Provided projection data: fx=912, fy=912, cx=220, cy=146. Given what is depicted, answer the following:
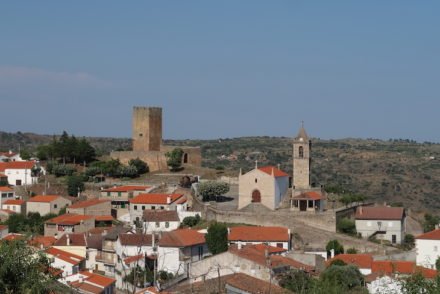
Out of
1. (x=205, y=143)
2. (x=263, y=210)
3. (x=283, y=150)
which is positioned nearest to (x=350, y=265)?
(x=263, y=210)

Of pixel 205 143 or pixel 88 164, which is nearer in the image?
pixel 88 164

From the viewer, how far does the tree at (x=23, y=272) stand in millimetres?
15477

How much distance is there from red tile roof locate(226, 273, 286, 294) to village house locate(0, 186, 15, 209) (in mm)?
25434

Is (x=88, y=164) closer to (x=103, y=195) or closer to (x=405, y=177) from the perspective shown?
(x=103, y=195)

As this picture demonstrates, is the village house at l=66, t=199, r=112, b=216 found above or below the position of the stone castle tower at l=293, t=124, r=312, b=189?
below

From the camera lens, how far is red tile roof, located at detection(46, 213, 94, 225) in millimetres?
48250

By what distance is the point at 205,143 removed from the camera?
132 meters

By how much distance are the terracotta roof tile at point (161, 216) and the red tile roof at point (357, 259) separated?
9870mm

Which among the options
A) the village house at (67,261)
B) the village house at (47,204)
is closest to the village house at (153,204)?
the village house at (47,204)

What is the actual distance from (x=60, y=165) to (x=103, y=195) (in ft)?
29.2

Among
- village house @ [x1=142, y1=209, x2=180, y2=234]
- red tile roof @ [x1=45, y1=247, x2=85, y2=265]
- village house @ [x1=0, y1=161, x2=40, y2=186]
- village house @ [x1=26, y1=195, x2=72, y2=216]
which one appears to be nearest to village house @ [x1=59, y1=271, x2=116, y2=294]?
red tile roof @ [x1=45, y1=247, x2=85, y2=265]

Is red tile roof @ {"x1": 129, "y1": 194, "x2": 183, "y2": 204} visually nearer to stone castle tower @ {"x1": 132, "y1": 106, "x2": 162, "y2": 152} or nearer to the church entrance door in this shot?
the church entrance door

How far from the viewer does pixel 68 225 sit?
48.1 m

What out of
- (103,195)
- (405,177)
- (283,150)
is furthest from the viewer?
(283,150)
